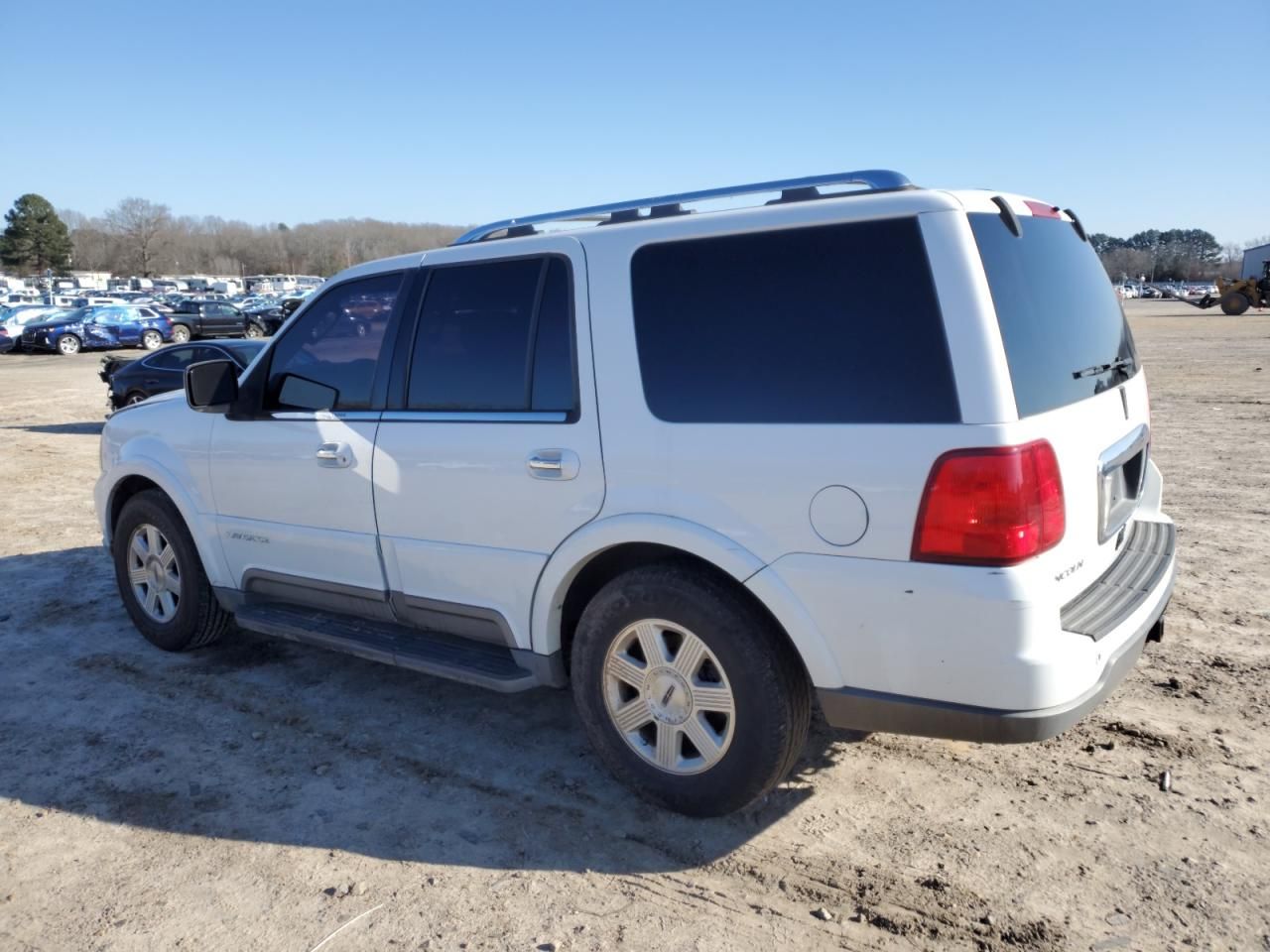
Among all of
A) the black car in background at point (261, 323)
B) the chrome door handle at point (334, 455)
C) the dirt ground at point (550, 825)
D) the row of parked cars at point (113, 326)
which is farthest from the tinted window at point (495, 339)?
the black car in background at point (261, 323)

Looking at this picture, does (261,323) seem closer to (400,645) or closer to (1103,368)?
(400,645)

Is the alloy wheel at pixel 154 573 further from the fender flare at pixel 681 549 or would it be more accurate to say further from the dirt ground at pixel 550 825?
the fender flare at pixel 681 549

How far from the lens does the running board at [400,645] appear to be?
3.72 metres

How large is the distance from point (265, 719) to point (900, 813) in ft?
9.11

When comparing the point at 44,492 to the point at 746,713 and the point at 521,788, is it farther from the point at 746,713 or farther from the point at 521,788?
the point at 746,713

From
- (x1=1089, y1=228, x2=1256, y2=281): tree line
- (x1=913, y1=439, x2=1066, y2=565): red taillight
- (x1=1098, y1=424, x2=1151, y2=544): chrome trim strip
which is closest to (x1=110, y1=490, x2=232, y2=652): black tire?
(x1=913, y1=439, x2=1066, y2=565): red taillight

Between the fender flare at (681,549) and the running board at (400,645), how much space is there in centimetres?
→ 19

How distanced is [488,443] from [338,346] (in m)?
1.16

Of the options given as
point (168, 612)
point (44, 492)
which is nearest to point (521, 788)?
point (168, 612)

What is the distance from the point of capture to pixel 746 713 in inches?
123

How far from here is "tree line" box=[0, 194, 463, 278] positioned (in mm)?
119688

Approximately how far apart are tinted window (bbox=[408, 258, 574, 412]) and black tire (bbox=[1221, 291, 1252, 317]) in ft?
152

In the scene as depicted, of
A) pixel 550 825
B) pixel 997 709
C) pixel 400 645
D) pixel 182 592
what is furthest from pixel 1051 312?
pixel 182 592

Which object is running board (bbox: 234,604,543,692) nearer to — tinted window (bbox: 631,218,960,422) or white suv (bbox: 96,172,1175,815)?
white suv (bbox: 96,172,1175,815)
